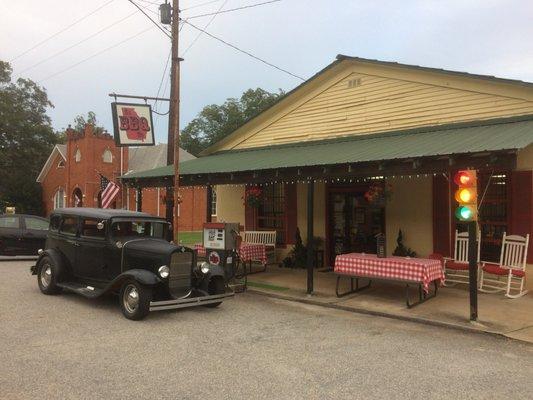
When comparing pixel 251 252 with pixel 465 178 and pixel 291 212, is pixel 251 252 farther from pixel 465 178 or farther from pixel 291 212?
pixel 465 178

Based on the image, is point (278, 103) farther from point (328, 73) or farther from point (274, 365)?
point (274, 365)

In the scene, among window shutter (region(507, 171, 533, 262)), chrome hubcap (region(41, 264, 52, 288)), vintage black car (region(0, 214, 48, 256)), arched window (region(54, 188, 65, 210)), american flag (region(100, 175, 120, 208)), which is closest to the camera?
chrome hubcap (region(41, 264, 52, 288))

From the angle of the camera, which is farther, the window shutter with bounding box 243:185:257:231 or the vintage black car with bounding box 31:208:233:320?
the window shutter with bounding box 243:185:257:231

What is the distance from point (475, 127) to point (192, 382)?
26.6 feet

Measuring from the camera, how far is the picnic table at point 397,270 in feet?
27.6

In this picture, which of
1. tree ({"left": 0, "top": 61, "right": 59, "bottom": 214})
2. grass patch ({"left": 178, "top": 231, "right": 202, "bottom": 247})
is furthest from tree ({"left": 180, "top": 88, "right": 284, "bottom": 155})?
grass patch ({"left": 178, "top": 231, "right": 202, "bottom": 247})

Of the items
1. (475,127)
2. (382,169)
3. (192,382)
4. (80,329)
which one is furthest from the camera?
(475,127)

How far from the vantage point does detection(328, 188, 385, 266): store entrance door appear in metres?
12.4

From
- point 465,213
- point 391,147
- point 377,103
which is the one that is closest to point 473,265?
point 465,213

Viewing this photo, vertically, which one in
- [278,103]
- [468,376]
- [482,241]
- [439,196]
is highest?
[278,103]

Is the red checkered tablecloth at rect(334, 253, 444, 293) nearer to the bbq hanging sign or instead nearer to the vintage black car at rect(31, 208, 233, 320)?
the vintage black car at rect(31, 208, 233, 320)

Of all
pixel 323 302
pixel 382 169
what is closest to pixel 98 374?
pixel 323 302

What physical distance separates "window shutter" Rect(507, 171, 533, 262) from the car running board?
7865mm

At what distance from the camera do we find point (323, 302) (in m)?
8.92
